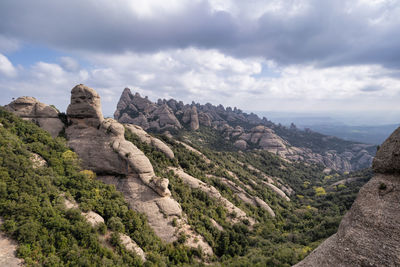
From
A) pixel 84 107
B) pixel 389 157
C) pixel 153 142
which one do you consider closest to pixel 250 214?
pixel 153 142

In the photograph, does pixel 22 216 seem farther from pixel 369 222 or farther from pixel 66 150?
pixel 369 222

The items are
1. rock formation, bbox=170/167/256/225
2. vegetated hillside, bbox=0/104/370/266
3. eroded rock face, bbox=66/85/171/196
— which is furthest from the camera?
rock formation, bbox=170/167/256/225

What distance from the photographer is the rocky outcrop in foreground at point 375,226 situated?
13.2 m

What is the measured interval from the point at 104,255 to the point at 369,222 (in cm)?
2759

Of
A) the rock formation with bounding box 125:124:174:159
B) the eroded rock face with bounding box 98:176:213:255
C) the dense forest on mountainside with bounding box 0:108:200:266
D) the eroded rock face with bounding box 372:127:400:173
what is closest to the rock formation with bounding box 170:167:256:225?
the rock formation with bounding box 125:124:174:159

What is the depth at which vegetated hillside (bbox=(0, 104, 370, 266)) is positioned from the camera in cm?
1982

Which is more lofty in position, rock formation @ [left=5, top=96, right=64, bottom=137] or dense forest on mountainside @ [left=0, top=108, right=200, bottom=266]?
rock formation @ [left=5, top=96, right=64, bottom=137]

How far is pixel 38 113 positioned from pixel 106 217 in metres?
29.5

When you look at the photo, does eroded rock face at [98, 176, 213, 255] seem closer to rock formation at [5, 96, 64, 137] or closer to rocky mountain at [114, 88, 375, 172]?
rock formation at [5, 96, 64, 137]

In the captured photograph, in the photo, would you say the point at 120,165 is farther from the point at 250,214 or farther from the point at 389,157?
the point at 389,157

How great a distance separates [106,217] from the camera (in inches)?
1058

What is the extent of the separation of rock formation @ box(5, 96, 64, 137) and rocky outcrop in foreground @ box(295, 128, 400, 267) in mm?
47861

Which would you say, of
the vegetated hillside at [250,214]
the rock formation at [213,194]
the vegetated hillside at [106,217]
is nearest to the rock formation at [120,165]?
the vegetated hillside at [106,217]

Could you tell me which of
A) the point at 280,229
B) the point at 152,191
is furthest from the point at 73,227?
the point at 280,229
